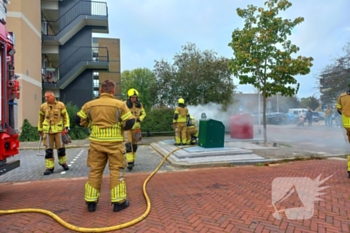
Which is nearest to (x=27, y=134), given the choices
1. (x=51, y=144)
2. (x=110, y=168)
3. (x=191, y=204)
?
(x=51, y=144)

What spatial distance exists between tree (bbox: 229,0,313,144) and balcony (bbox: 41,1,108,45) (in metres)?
11.8

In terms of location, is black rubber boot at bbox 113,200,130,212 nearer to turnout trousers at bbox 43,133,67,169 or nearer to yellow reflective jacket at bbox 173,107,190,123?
turnout trousers at bbox 43,133,67,169

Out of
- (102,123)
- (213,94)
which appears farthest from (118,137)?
(213,94)

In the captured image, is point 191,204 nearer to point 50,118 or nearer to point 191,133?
point 50,118

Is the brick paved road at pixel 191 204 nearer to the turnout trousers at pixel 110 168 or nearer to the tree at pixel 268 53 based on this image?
the turnout trousers at pixel 110 168

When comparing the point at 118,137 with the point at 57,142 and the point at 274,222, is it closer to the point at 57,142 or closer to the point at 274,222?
the point at 274,222

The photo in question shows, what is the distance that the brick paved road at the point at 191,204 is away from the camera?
3.28m

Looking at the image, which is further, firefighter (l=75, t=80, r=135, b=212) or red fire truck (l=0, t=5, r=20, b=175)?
red fire truck (l=0, t=5, r=20, b=175)

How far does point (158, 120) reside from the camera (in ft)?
51.2

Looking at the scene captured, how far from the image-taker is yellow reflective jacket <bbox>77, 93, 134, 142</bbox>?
12.3 feet

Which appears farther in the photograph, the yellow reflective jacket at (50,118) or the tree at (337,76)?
the tree at (337,76)

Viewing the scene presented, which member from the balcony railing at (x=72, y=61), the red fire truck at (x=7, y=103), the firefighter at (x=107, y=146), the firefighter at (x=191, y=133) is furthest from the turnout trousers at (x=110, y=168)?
the balcony railing at (x=72, y=61)

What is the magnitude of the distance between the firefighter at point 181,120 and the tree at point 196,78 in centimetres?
589

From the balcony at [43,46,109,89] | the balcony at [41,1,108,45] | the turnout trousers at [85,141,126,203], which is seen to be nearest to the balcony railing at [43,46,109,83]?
the balcony at [43,46,109,89]
